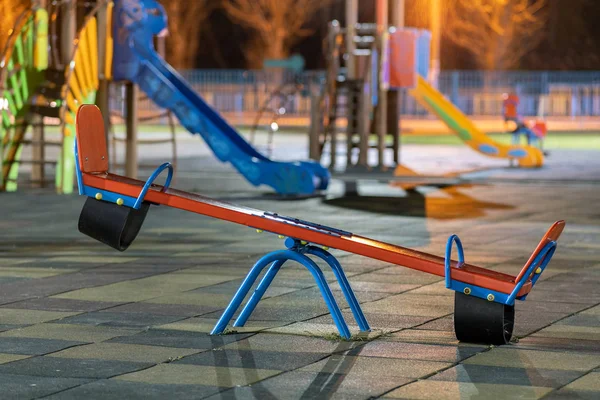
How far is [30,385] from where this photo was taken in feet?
19.7

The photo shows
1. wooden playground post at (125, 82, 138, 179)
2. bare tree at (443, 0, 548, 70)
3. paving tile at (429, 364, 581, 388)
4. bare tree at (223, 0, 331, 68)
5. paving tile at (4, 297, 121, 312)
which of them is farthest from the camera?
bare tree at (223, 0, 331, 68)

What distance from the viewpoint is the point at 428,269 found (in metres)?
7.13

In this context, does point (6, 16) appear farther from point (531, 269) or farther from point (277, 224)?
point (531, 269)

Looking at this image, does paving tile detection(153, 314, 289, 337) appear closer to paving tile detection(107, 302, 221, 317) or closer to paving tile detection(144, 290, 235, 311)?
paving tile detection(107, 302, 221, 317)

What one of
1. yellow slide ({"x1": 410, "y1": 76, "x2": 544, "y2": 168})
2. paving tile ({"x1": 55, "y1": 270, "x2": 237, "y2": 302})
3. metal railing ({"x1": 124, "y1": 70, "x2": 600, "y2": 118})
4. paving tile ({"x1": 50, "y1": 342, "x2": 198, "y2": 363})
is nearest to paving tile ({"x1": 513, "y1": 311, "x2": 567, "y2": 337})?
paving tile ({"x1": 50, "y1": 342, "x2": 198, "y2": 363})

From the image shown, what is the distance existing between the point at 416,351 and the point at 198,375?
4.39 ft

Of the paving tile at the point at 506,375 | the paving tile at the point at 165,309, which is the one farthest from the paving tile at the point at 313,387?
the paving tile at the point at 165,309

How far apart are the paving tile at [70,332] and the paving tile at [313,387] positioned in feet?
4.76

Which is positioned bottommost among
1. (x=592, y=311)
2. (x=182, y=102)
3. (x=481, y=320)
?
(x=592, y=311)

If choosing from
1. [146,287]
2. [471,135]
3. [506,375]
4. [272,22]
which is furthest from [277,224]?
[272,22]

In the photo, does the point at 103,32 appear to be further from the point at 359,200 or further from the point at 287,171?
the point at 359,200

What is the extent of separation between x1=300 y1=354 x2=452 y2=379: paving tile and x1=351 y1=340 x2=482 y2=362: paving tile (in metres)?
0.11

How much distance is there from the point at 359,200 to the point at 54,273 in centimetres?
732

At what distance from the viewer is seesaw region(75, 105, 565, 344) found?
23.1 feet
